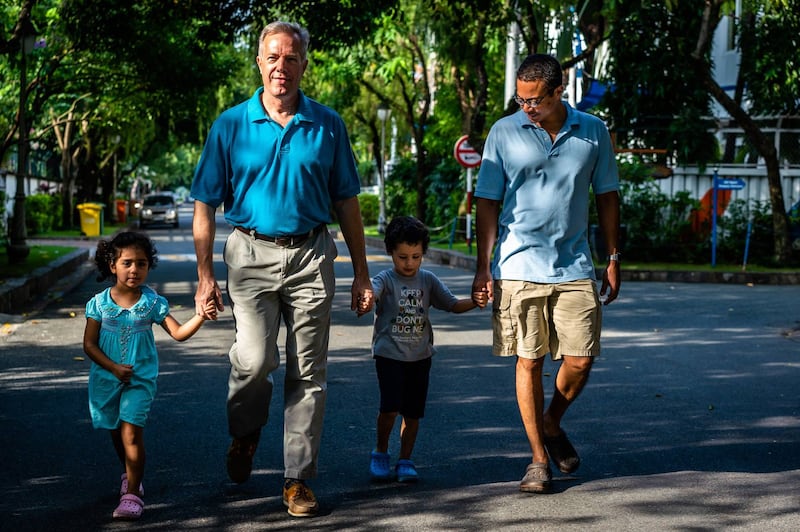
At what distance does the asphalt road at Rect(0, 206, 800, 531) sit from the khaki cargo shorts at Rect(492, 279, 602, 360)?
23.7 inches

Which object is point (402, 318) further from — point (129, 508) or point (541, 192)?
point (129, 508)

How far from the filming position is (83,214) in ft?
117

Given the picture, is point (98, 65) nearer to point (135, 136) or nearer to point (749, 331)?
point (135, 136)

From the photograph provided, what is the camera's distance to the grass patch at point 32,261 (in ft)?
54.0

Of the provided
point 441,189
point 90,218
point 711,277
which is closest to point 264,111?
point 711,277

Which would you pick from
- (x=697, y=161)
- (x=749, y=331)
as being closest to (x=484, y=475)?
(x=749, y=331)

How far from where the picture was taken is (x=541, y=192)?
17.1 ft

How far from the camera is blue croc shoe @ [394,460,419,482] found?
521 cm

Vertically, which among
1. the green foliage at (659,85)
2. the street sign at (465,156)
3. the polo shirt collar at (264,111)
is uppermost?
the green foliage at (659,85)

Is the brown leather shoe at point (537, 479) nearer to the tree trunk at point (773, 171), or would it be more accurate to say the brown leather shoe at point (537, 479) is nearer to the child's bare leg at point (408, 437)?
the child's bare leg at point (408, 437)

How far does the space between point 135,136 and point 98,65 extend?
53.6 ft

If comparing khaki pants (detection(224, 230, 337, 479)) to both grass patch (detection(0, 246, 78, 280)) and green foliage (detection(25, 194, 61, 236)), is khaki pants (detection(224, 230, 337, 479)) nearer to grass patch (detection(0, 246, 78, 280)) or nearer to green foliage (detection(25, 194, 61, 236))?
grass patch (detection(0, 246, 78, 280))

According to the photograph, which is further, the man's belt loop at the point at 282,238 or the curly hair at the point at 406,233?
the curly hair at the point at 406,233

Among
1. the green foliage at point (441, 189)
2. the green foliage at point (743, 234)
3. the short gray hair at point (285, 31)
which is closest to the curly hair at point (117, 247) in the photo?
the short gray hair at point (285, 31)
